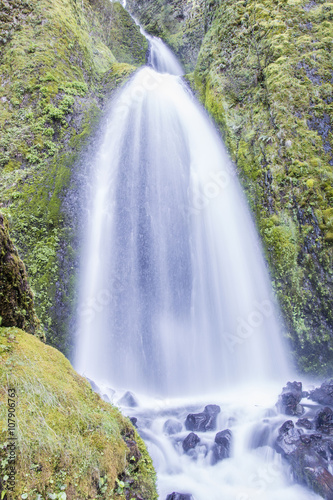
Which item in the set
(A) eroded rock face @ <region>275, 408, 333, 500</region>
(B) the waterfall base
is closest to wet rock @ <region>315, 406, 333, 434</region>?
(A) eroded rock face @ <region>275, 408, 333, 500</region>

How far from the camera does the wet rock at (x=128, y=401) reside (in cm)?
745

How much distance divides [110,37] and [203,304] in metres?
20.9

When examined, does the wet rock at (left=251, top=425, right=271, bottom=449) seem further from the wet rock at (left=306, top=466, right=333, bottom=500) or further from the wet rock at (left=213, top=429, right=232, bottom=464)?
the wet rock at (left=306, top=466, right=333, bottom=500)

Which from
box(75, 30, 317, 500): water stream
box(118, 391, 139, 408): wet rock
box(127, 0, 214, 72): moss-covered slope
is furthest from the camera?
box(127, 0, 214, 72): moss-covered slope

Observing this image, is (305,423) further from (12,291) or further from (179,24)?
(179,24)

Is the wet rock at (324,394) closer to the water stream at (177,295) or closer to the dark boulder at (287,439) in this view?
the water stream at (177,295)

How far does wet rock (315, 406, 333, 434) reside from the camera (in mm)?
5762

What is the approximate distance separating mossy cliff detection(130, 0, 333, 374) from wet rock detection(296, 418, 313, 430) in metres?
2.30

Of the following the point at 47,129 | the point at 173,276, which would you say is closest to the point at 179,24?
the point at 47,129

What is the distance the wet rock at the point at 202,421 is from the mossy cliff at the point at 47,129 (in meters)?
4.07

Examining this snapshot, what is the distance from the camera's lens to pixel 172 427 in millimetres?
6520

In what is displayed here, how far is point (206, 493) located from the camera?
193 inches

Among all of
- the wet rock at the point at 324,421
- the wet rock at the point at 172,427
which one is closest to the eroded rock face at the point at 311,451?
the wet rock at the point at 324,421

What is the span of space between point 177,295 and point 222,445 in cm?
456
